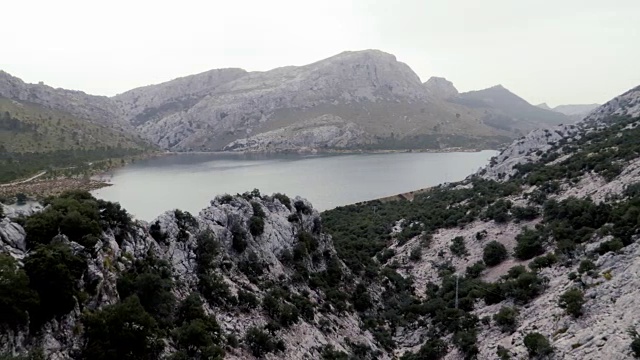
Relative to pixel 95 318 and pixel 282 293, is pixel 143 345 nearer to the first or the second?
pixel 95 318

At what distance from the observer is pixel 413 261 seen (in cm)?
5806

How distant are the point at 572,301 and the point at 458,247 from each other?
28126 mm

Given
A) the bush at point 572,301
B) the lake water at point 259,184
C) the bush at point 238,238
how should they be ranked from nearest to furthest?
the bush at point 572,301
the bush at point 238,238
the lake water at point 259,184

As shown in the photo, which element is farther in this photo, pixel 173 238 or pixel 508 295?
pixel 508 295

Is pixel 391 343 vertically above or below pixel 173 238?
below

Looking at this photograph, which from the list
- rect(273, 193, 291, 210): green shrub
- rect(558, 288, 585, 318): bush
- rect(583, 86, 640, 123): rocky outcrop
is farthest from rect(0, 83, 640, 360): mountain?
rect(583, 86, 640, 123): rocky outcrop

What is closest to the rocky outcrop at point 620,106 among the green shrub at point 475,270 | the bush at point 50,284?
the green shrub at point 475,270

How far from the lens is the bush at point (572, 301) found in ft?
87.6

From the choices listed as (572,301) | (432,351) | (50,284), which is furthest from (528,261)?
(50,284)

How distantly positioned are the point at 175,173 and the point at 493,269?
163 m

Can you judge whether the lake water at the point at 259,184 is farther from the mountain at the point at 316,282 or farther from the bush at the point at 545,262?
the bush at the point at 545,262

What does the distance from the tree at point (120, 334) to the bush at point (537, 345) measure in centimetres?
2134

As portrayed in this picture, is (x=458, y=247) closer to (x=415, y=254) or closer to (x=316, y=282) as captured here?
(x=415, y=254)

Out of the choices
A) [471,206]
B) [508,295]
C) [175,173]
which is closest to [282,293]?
[508,295]
